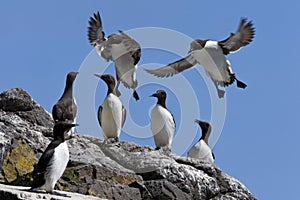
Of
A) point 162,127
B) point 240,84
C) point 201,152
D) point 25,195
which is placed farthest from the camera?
point 240,84

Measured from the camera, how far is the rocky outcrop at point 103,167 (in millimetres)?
12812

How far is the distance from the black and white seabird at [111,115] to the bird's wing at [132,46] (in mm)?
1274

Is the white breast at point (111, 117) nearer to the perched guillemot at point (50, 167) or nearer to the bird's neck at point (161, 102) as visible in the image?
the bird's neck at point (161, 102)

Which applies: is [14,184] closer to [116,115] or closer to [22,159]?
[22,159]

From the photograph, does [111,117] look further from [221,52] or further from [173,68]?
[173,68]

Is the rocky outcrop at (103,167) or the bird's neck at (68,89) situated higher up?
the bird's neck at (68,89)

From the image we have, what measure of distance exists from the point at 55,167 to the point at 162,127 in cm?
613

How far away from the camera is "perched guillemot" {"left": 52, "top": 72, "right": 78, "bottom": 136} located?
15.5 meters

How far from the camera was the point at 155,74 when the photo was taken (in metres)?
21.0

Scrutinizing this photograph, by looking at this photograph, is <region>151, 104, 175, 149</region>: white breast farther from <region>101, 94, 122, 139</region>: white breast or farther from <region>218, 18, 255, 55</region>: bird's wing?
<region>218, 18, 255, 55</region>: bird's wing

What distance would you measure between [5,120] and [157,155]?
246 centimetres

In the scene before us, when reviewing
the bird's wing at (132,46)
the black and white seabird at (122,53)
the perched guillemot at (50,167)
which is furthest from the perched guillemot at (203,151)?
the perched guillemot at (50,167)

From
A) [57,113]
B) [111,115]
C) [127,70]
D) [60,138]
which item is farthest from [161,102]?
[60,138]

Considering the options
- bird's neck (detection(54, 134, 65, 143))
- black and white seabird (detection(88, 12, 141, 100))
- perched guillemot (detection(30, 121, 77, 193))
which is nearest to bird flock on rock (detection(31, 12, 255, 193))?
black and white seabird (detection(88, 12, 141, 100))
